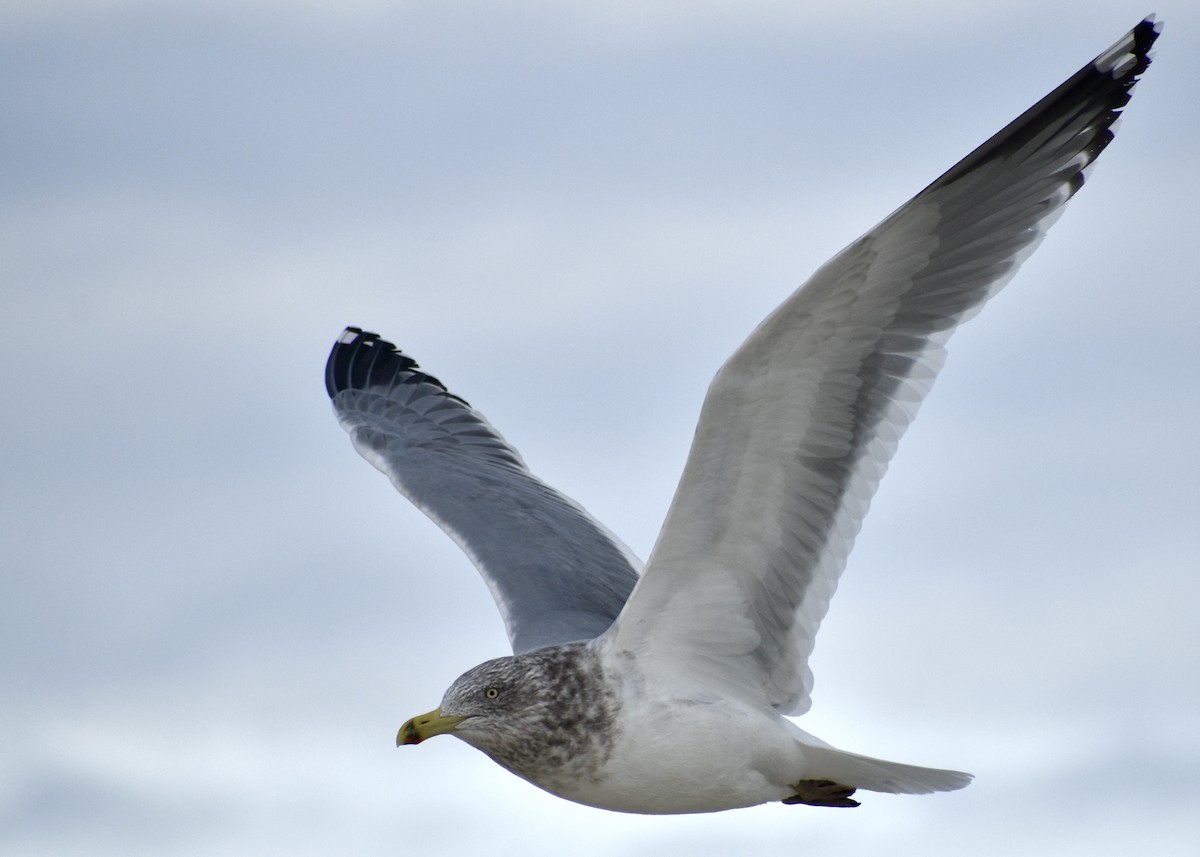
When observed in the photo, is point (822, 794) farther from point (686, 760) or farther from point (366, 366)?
point (366, 366)

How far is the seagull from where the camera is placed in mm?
7199

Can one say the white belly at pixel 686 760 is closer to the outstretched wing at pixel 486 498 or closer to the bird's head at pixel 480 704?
the bird's head at pixel 480 704

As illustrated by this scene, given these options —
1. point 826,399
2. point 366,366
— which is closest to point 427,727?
point 826,399

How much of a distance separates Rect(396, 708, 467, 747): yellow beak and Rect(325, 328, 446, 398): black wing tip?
4.57m

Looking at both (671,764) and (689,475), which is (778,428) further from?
(671,764)

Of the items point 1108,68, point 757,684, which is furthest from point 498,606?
point 1108,68

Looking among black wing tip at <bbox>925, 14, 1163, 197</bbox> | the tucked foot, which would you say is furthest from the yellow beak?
black wing tip at <bbox>925, 14, 1163, 197</bbox>

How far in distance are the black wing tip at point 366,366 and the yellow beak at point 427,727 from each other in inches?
180

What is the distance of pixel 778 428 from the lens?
7402mm

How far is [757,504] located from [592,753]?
1.23 metres

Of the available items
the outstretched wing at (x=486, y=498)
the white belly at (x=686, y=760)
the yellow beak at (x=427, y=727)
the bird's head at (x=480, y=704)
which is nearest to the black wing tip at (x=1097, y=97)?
the white belly at (x=686, y=760)

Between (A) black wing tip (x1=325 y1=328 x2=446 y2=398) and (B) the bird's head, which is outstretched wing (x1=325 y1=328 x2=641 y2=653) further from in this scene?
(B) the bird's head

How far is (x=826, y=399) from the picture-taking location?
24.4 ft

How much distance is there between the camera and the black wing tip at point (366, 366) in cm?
1236
